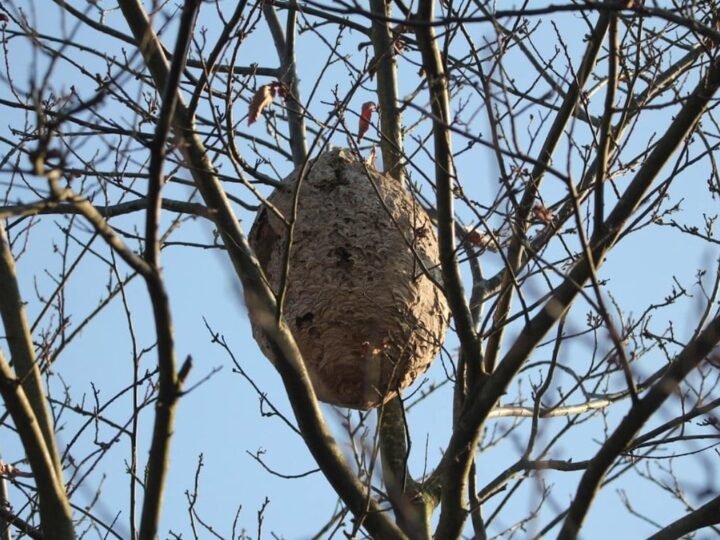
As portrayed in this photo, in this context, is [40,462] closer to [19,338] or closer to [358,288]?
[19,338]

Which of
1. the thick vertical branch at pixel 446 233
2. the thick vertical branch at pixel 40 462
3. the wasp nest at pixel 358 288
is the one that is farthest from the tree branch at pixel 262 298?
the thick vertical branch at pixel 40 462

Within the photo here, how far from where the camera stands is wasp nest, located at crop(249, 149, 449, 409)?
3896 mm

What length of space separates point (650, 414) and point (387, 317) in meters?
1.46

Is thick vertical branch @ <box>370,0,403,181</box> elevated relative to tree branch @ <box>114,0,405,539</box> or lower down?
elevated

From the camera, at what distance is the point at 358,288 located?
12.9 ft

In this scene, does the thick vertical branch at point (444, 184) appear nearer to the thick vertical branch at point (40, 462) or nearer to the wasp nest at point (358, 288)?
the wasp nest at point (358, 288)

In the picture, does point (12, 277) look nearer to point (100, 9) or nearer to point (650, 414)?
point (650, 414)

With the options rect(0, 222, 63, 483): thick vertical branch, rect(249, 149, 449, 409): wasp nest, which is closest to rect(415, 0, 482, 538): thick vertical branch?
rect(249, 149, 449, 409): wasp nest

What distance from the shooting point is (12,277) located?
3.08 meters

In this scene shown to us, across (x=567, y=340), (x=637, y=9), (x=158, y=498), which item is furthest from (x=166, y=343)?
(x=567, y=340)

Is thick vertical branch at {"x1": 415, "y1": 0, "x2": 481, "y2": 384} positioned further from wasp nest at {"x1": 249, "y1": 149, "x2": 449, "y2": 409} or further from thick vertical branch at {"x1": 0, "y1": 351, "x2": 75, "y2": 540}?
thick vertical branch at {"x1": 0, "y1": 351, "x2": 75, "y2": 540}

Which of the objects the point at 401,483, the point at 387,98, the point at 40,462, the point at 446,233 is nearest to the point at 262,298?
the point at 446,233

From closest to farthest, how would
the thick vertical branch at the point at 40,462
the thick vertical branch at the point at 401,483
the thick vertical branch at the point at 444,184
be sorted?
1. the thick vertical branch at the point at 40,462
2. the thick vertical branch at the point at 444,184
3. the thick vertical branch at the point at 401,483

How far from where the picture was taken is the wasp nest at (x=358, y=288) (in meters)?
3.90
